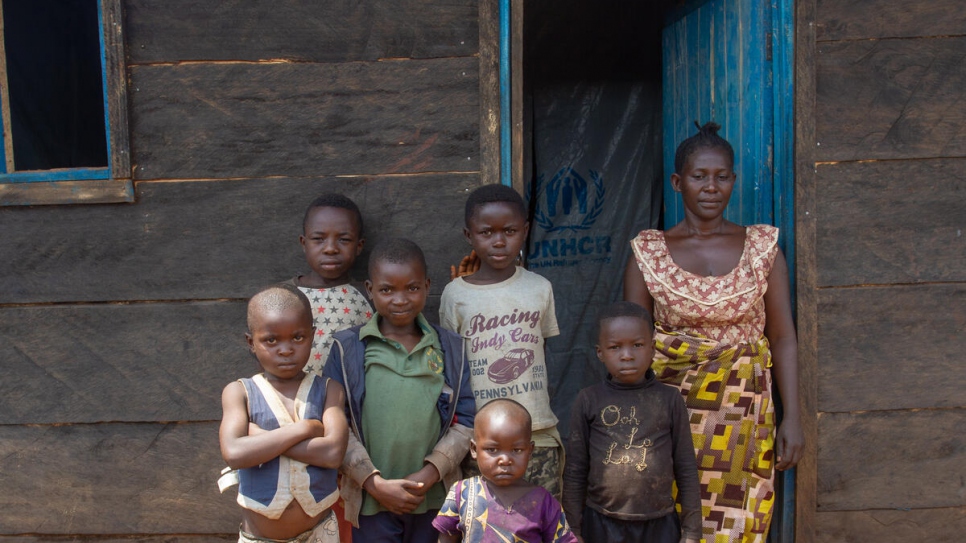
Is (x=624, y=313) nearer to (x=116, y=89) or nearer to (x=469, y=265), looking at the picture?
(x=469, y=265)

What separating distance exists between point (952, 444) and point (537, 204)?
2.32 metres

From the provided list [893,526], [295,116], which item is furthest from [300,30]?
[893,526]

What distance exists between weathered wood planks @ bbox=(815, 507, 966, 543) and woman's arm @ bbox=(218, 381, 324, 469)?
5.85ft

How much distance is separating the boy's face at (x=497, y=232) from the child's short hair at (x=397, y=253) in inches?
8.3

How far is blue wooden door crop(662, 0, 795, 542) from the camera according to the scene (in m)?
2.61

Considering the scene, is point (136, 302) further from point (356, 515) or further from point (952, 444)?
point (952, 444)

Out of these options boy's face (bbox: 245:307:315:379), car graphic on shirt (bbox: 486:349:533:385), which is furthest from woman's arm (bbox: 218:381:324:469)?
car graphic on shirt (bbox: 486:349:533:385)

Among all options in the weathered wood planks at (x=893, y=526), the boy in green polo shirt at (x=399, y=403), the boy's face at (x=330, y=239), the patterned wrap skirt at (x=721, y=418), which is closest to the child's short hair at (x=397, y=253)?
the boy in green polo shirt at (x=399, y=403)

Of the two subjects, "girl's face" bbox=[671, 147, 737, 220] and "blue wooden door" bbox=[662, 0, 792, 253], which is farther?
"blue wooden door" bbox=[662, 0, 792, 253]

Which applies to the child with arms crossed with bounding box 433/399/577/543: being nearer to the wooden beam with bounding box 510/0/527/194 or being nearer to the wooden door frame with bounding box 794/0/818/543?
the wooden beam with bounding box 510/0/527/194

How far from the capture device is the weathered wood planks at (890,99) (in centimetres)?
257

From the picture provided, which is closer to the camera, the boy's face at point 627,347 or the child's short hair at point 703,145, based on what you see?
the boy's face at point 627,347

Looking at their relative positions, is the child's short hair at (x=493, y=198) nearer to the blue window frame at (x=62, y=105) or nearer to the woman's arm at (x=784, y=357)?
the woman's arm at (x=784, y=357)

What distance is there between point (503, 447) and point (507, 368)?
40 centimetres
